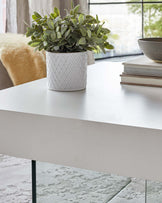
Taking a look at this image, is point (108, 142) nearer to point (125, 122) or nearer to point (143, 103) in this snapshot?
point (125, 122)

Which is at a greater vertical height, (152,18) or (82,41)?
(152,18)

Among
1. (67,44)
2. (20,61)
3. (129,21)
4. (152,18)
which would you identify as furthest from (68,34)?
(152,18)

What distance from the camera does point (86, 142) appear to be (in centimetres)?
91

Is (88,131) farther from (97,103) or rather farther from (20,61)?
(20,61)

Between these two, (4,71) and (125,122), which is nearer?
(125,122)

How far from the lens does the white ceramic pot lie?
1.17 m

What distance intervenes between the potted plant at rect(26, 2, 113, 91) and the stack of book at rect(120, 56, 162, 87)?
136 millimetres

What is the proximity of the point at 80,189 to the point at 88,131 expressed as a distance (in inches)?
14.3

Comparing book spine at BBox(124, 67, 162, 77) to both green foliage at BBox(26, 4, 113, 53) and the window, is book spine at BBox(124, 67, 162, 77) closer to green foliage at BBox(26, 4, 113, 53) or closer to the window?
green foliage at BBox(26, 4, 113, 53)

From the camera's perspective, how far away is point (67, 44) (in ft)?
3.93

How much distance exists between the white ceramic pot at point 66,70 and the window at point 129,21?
10.0 ft

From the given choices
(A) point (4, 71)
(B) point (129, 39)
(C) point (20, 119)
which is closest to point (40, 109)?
(C) point (20, 119)

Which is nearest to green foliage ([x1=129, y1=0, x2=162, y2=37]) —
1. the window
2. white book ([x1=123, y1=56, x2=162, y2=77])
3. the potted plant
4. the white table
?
the window

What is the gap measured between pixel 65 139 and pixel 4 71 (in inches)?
47.5
